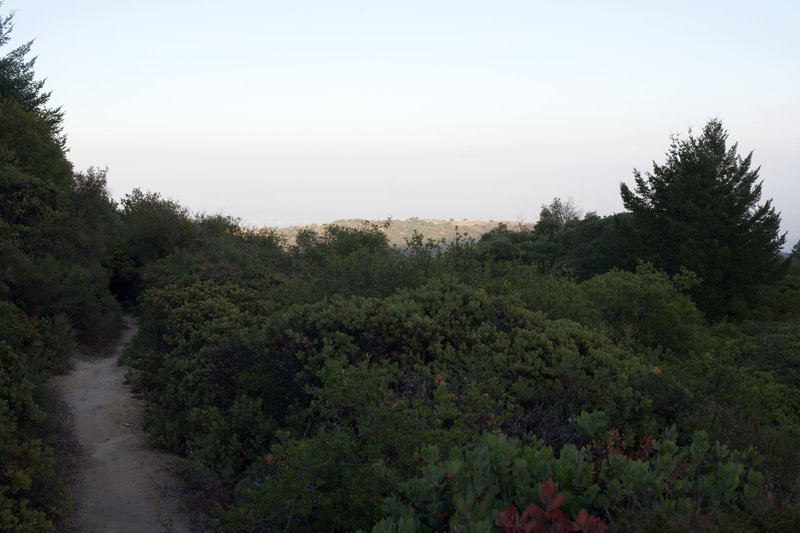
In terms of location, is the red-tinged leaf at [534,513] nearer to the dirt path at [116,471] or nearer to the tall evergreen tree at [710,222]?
the dirt path at [116,471]

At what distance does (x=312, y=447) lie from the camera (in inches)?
186

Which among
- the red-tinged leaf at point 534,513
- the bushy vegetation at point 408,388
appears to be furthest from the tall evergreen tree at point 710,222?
the red-tinged leaf at point 534,513

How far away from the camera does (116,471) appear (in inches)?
337

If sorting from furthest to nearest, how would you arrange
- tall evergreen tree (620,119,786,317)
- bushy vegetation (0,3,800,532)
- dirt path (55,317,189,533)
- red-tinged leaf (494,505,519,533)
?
tall evergreen tree (620,119,786,317)
dirt path (55,317,189,533)
bushy vegetation (0,3,800,532)
red-tinged leaf (494,505,519,533)

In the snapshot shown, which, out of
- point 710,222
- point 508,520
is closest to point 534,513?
point 508,520

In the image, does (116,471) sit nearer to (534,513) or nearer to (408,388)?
(408,388)

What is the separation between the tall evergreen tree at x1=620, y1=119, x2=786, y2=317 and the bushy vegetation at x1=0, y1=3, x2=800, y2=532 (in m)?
5.68

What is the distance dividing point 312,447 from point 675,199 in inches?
979

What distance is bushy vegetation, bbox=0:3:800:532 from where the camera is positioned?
3.06m

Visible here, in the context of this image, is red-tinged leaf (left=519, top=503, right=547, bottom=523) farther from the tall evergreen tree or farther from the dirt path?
the tall evergreen tree

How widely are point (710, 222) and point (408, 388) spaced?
72.5 feet

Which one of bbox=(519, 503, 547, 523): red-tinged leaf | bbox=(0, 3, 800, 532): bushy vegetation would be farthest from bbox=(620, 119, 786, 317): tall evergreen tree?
bbox=(519, 503, 547, 523): red-tinged leaf

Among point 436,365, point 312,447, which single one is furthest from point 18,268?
point 312,447

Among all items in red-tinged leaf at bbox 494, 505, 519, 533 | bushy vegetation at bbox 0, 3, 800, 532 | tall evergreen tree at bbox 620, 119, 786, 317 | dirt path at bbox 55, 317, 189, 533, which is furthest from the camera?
tall evergreen tree at bbox 620, 119, 786, 317
